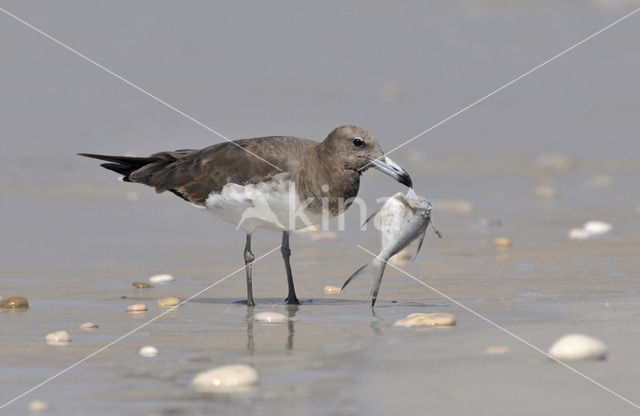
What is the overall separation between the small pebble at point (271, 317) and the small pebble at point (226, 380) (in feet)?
5.82

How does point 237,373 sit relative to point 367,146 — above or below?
below

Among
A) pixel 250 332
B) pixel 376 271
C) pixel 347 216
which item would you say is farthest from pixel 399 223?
pixel 347 216

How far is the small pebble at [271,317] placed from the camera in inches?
263

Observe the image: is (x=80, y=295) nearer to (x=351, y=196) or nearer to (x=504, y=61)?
(x=351, y=196)

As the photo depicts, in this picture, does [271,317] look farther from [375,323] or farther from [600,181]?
[600,181]

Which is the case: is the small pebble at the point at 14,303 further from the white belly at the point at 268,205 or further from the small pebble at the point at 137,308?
the white belly at the point at 268,205

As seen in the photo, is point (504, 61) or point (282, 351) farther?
point (504, 61)

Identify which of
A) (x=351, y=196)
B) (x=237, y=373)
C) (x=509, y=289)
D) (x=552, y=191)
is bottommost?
(x=237, y=373)

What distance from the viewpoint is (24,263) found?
9.04 meters

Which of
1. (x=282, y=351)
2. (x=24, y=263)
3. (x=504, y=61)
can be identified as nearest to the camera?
(x=282, y=351)

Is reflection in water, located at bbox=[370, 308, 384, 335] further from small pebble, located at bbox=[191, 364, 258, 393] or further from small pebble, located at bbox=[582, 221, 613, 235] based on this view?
small pebble, located at bbox=[582, 221, 613, 235]

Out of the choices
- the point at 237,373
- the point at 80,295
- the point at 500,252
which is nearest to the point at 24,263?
the point at 80,295

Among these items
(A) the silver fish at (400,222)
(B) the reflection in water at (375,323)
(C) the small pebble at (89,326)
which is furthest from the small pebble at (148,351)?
(A) the silver fish at (400,222)

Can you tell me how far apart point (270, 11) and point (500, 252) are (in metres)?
13.2
